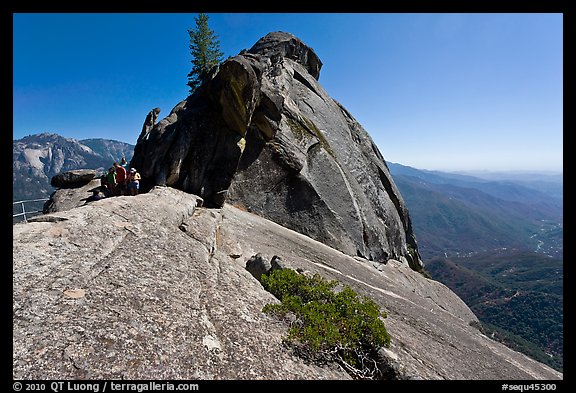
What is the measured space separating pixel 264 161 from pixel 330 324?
2151 cm

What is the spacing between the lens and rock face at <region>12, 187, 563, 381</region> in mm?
6680

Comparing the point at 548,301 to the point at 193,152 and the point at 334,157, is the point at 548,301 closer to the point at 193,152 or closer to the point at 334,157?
the point at 334,157

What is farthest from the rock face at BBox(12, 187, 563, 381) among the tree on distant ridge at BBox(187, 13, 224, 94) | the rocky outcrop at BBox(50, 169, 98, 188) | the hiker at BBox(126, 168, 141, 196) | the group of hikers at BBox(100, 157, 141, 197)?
the tree on distant ridge at BBox(187, 13, 224, 94)

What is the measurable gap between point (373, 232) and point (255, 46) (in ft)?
139

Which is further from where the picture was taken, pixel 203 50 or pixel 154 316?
pixel 203 50

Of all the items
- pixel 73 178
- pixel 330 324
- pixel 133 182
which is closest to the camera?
pixel 330 324

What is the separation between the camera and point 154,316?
830 cm

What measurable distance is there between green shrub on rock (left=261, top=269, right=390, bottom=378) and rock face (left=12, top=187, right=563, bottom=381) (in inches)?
20.1

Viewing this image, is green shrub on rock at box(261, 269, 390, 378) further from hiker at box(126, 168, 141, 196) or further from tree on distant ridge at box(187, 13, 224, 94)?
tree on distant ridge at box(187, 13, 224, 94)

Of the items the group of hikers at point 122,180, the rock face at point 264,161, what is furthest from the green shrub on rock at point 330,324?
the group of hikers at point 122,180

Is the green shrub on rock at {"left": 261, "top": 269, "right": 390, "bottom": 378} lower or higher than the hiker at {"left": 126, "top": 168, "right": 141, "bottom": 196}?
lower

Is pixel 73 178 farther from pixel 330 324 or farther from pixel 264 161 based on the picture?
pixel 330 324

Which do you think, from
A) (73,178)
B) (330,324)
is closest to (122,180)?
(73,178)
